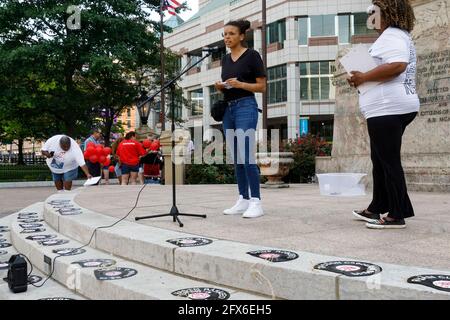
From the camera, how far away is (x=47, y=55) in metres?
23.2

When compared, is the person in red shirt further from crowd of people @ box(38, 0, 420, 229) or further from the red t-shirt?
crowd of people @ box(38, 0, 420, 229)

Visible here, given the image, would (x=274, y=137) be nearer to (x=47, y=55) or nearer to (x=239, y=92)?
(x=239, y=92)

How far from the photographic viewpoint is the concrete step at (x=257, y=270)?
2436 mm

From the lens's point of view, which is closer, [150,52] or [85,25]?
[85,25]

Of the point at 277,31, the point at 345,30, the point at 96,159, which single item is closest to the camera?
the point at 96,159

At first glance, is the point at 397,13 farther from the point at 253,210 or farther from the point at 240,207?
the point at 240,207

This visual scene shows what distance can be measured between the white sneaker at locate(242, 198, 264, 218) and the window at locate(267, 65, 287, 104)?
3684cm

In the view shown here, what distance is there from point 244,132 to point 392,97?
1.58 m

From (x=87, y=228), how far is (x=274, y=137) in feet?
33.8

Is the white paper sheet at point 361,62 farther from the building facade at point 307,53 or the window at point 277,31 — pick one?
the window at point 277,31

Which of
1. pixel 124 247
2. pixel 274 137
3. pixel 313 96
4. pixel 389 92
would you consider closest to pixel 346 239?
pixel 389 92

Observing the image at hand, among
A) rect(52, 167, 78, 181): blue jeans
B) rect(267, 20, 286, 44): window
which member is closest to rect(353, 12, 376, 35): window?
rect(267, 20, 286, 44): window

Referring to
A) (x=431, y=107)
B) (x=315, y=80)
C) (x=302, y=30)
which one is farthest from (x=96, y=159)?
(x=302, y=30)

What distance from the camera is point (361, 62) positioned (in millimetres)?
4156
